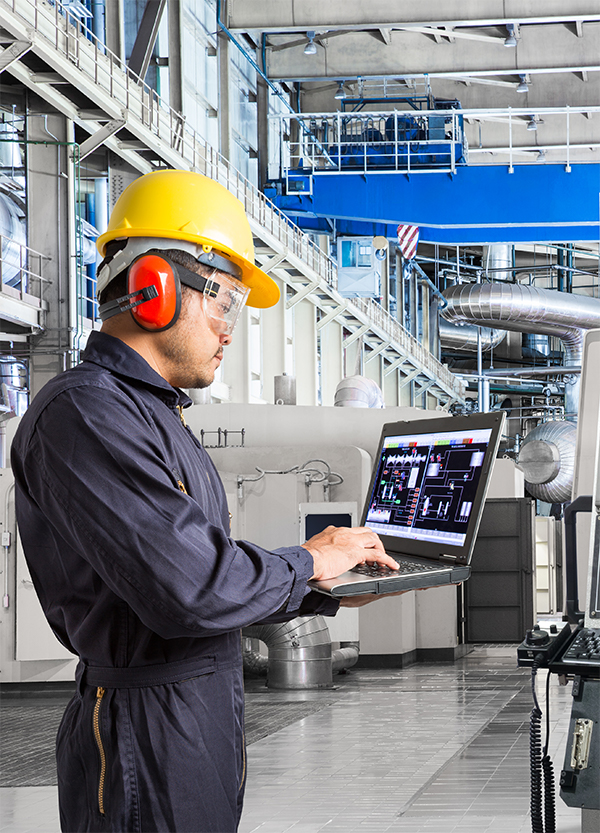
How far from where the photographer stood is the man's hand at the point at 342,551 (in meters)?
1.64

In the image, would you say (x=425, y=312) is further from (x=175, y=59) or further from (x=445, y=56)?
(x=175, y=59)

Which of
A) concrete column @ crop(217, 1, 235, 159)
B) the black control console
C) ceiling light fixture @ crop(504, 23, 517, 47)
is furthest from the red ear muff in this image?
concrete column @ crop(217, 1, 235, 159)

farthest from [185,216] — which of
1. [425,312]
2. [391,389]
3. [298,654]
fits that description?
[425,312]

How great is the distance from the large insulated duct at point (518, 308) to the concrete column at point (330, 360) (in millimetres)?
2532

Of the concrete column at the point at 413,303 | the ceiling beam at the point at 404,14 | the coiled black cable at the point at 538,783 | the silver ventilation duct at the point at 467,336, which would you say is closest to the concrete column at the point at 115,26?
the ceiling beam at the point at 404,14

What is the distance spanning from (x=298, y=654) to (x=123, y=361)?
7.97m

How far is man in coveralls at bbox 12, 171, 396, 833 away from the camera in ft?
4.61

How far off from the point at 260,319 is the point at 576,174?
6.33 m

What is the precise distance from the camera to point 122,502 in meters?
1.39

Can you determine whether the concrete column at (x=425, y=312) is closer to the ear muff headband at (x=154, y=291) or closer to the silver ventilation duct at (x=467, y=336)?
the silver ventilation duct at (x=467, y=336)

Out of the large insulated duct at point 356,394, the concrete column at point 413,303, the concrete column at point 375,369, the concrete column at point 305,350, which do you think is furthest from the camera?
the concrete column at point 413,303

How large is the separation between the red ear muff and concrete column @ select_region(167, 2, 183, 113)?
13.9 m

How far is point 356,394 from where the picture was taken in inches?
562

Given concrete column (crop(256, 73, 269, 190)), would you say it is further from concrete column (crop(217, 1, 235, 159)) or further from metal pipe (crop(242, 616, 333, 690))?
metal pipe (crop(242, 616, 333, 690))
